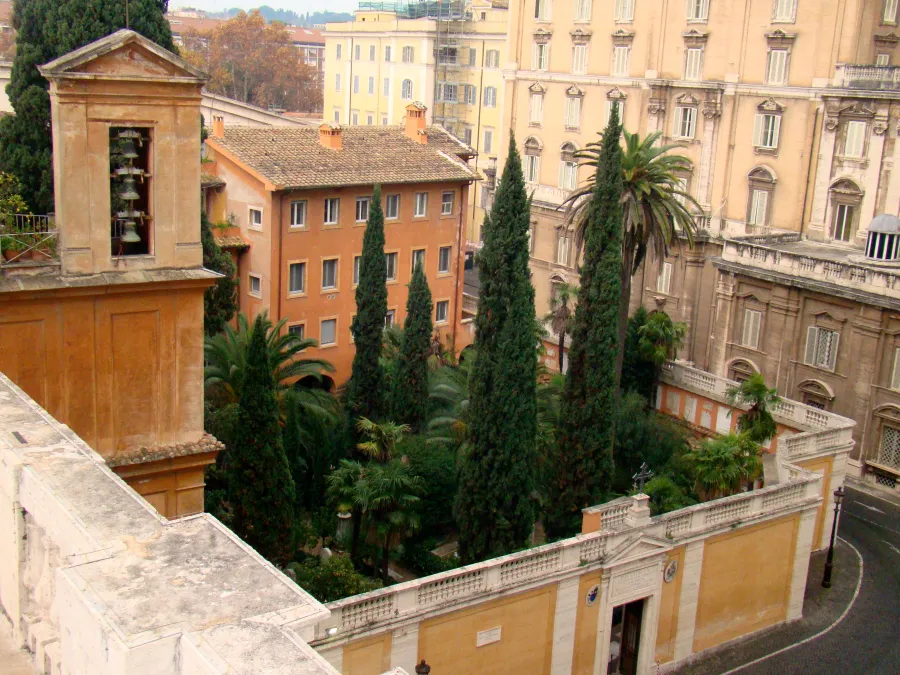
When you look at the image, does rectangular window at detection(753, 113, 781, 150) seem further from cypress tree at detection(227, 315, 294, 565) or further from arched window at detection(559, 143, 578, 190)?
cypress tree at detection(227, 315, 294, 565)

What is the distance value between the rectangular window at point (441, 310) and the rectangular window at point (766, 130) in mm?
15451

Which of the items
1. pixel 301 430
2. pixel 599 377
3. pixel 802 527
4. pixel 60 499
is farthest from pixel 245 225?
pixel 60 499

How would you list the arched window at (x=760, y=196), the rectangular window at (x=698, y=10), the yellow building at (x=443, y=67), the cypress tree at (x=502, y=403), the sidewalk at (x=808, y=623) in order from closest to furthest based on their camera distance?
the cypress tree at (x=502, y=403)
the sidewalk at (x=808, y=623)
the arched window at (x=760, y=196)
the rectangular window at (x=698, y=10)
the yellow building at (x=443, y=67)

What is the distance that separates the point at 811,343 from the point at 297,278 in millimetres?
19565

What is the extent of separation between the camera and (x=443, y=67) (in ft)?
256

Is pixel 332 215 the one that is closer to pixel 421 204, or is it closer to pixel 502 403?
pixel 421 204

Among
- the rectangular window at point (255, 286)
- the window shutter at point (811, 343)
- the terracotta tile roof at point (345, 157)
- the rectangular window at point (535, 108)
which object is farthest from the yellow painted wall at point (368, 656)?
the rectangular window at point (535, 108)

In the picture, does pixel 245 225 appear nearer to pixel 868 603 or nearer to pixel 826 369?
pixel 826 369

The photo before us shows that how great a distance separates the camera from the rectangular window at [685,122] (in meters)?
51.0

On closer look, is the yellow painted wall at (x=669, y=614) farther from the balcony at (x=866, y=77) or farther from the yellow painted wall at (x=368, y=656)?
the balcony at (x=866, y=77)

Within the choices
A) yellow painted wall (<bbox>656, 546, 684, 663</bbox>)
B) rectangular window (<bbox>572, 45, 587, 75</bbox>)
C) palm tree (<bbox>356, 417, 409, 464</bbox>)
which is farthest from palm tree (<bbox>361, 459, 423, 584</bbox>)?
rectangular window (<bbox>572, 45, 587, 75</bbox>)

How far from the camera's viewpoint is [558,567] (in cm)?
2269

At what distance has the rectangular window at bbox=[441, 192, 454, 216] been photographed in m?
45.5

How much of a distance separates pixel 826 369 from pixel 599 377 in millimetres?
15266
